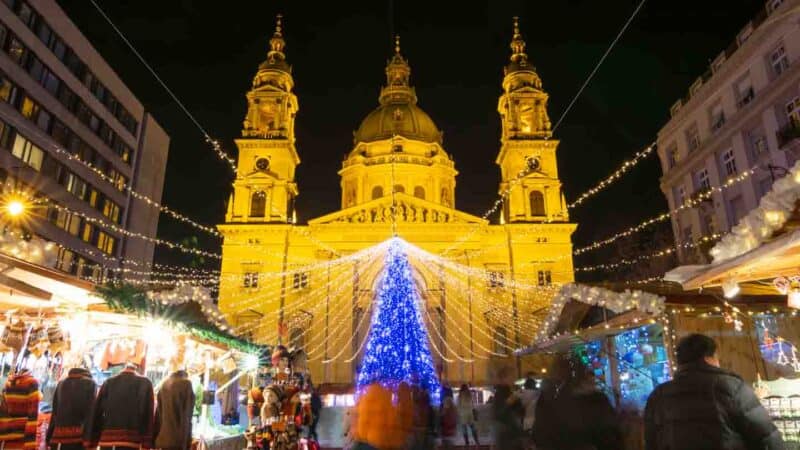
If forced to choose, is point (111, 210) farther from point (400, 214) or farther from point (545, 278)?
point (545, 278)

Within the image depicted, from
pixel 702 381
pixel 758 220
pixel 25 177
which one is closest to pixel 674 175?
pixel 758 220

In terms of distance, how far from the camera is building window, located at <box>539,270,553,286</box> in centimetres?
3369

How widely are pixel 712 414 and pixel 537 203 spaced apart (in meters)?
33.8

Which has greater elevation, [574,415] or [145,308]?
[145,308]

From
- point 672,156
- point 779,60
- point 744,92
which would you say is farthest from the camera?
point 672,156

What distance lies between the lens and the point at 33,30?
2809 centimetres

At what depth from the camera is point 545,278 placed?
33.8 metres

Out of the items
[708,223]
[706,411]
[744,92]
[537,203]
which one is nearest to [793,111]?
[744,92]

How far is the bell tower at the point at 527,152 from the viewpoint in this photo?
35906mm

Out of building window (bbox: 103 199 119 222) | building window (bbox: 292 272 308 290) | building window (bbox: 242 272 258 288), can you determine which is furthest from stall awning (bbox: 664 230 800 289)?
building window (bbox: 103 199 119 222)

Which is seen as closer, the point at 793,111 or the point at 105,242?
the point at 793,111

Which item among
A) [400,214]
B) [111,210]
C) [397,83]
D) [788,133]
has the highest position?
[397,83]

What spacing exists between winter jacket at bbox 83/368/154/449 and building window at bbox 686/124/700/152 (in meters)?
26.5

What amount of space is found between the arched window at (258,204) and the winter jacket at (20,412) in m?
28.5
